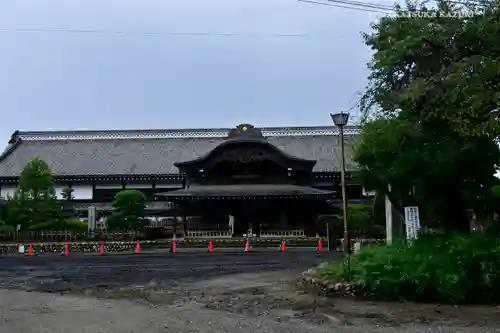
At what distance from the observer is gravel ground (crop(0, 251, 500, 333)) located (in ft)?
27.2

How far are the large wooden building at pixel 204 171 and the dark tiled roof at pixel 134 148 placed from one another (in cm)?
9

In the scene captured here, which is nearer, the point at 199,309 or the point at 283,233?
the point at 199,309

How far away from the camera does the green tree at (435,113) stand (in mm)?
9484

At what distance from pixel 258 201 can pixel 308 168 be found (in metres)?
5.35

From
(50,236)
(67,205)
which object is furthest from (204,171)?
(50,236)

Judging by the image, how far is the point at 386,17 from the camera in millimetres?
12461

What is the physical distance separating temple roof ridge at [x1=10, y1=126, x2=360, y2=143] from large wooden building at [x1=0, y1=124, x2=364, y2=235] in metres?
0.10

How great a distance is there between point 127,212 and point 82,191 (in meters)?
11.0

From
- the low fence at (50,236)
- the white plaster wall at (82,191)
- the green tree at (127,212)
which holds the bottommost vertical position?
the low fence at (50,236)

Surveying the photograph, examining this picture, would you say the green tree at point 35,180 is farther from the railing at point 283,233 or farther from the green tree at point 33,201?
the railing at point 283,233

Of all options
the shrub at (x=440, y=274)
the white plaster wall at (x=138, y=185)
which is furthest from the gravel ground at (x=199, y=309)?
the white plaster wall at (x=138, y=185)

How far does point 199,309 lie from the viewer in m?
10.0

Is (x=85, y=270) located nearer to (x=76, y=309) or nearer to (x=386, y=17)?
(x=76, y=309)

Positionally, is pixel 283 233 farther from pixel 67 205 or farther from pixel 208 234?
pixel 67 205
